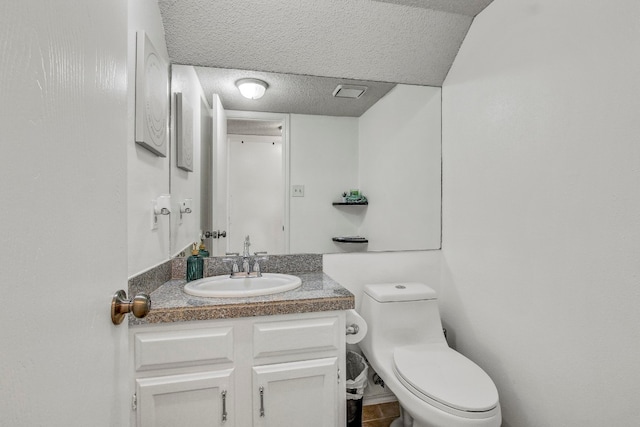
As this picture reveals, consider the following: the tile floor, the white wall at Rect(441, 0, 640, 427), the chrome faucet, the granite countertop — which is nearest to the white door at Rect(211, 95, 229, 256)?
the chrome faucet

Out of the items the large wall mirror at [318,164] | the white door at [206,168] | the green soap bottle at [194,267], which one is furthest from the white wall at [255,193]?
the green soap bottle at [194,267]

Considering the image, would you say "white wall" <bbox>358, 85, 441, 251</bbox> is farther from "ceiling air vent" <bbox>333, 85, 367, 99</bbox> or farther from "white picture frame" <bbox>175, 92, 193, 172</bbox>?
"white picture frame" <bbox>175, 92, 193, 172</bbox>

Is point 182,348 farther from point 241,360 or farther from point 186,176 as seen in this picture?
point 186,176

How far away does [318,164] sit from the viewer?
1912mm

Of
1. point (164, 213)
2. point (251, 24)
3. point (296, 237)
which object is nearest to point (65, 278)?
point (164, 213)

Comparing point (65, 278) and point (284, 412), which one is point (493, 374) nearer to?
point (284, 412)

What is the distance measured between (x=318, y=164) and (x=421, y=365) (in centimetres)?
121

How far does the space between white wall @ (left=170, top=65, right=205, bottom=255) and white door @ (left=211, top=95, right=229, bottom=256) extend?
0.09 meters

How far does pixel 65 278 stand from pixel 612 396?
1.55 metres

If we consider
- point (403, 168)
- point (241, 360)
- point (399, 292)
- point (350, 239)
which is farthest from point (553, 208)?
point (241, 360)

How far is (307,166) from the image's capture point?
6.22 feet

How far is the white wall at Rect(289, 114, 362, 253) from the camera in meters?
1.88

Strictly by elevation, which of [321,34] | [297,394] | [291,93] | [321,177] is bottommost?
[297,394]

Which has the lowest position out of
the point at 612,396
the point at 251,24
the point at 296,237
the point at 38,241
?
the point at 612,396
